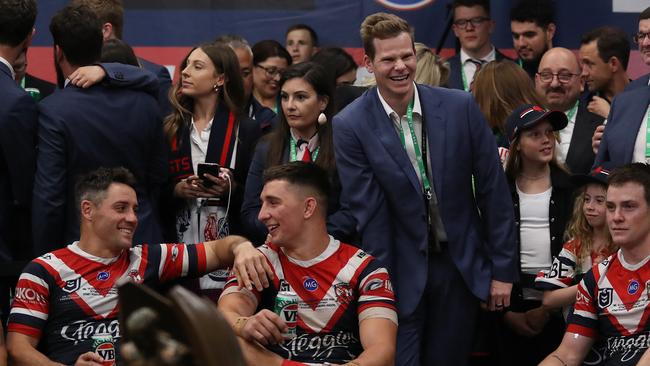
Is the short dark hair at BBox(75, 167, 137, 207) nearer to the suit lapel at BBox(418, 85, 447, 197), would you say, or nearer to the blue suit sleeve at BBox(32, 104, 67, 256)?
the blue suit sleeve at BBox(32, 104, 67, 256)

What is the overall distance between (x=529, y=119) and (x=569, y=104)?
0.83 metres

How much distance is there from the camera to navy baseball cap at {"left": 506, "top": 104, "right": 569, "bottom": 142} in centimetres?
557

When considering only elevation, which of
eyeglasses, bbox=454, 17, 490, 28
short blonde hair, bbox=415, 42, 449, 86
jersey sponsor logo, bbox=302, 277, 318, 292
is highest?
eyeglasses, bbox=454, 17, 490, 28

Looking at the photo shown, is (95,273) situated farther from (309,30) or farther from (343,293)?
(309,30)

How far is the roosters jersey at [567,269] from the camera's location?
5363 mm

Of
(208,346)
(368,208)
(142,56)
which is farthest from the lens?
(142,56)

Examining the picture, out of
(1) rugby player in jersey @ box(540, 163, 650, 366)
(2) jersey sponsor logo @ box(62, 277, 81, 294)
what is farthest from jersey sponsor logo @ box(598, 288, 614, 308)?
(2) jersey sponsor logo @ box(62, 277, 81, 294)

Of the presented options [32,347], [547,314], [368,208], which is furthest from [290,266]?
[547,314]

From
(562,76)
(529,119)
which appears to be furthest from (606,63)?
(529,119)

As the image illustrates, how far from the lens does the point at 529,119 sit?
560cm

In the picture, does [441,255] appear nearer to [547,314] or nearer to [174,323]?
[547,314]

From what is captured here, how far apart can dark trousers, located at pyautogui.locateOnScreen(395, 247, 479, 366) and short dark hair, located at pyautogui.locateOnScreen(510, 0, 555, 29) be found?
2719mm

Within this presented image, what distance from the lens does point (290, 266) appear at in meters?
4.72

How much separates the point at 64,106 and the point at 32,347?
43.7 inches
